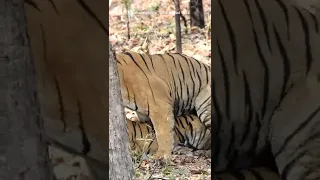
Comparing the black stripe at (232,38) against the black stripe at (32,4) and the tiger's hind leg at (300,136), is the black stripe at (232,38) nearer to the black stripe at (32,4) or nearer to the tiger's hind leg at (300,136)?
the tiger's hind leg at (300,136)

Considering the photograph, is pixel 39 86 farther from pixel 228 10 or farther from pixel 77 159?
pixel 228 10

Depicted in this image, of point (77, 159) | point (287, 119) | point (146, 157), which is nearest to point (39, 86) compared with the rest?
point (77, 159)

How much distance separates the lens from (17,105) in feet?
4.15

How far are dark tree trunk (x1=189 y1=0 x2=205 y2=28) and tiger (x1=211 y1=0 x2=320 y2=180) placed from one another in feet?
0.10

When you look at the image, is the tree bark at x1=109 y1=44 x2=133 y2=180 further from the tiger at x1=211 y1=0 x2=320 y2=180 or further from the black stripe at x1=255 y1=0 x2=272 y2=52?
the black stripe at x1=255 y1=0 x2=272 y2=52

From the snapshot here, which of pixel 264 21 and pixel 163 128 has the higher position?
pixel 264 21

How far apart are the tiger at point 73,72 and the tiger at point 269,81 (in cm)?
27

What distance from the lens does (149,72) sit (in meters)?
1.36

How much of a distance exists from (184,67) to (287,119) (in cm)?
28

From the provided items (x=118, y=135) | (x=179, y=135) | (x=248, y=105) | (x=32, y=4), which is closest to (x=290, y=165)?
(x=248, y=105)

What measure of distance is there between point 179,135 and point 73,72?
30cm

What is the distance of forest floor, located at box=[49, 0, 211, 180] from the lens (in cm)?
131

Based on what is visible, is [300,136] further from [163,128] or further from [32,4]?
[32,4]

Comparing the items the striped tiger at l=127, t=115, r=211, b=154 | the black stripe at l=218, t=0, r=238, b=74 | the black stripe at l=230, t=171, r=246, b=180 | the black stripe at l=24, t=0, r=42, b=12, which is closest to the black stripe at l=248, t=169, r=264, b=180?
the black stripe at l=230, t=171, r=246, b=180
